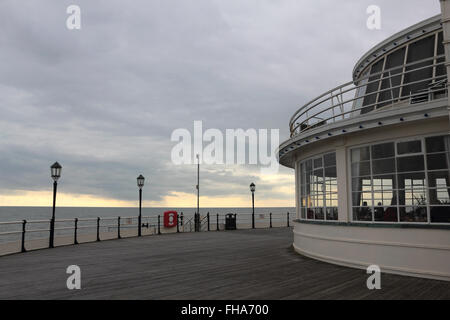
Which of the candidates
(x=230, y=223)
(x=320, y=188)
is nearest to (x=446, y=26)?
(x=320, y=188)

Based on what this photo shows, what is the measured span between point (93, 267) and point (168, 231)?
13540 mm

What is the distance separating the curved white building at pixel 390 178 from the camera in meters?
8.05

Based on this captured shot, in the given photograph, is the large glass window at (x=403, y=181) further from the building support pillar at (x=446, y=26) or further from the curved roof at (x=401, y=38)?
the curved roof at (x=401, y=38)

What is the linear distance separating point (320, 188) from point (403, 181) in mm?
2828

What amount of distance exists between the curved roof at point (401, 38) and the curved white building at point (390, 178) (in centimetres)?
3

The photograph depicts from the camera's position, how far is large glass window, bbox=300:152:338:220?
10.7 meters

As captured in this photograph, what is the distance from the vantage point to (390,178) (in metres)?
8.98

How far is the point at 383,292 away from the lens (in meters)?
6.74

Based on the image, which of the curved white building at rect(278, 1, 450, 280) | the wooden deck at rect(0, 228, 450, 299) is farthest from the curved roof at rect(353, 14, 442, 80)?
the wooden deck at rect(0, 228, 450, 299)

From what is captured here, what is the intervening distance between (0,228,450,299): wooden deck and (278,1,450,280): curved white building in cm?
58

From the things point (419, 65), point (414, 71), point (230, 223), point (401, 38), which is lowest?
point (230, 223)

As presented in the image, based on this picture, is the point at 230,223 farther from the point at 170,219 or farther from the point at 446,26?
the point at 446,26
